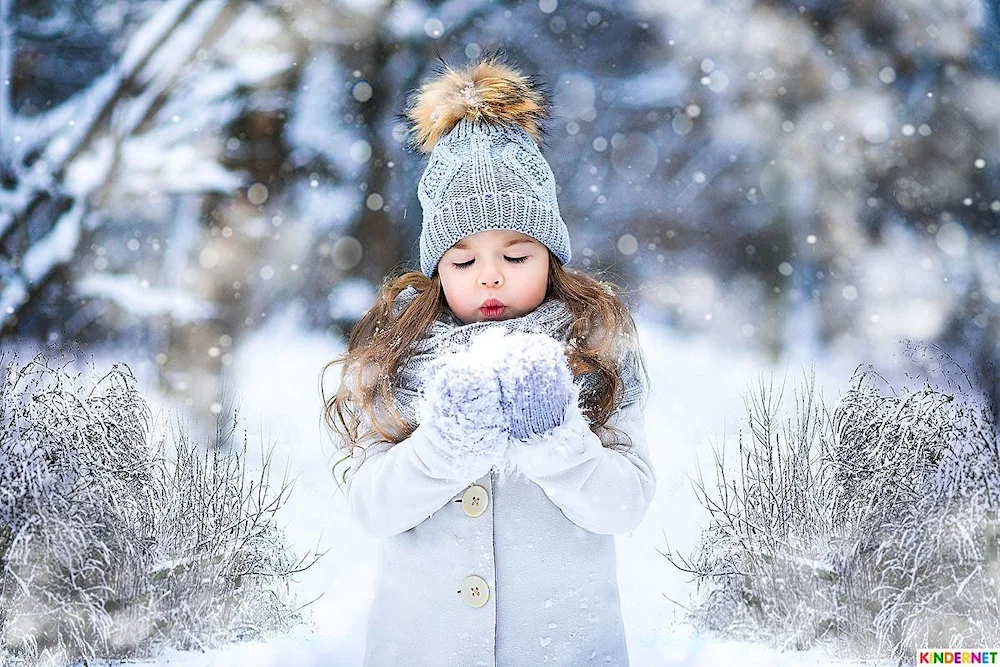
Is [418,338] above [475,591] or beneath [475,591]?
above

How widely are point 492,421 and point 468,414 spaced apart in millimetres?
Result: 25

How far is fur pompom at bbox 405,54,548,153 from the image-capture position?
45.8 inches

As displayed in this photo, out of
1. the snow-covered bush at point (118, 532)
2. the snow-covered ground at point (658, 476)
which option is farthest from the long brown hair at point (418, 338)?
the snow-covered bush at point (118, 532)

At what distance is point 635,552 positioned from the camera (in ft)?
6.16

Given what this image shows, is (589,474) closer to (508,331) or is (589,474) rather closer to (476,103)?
(508,331)

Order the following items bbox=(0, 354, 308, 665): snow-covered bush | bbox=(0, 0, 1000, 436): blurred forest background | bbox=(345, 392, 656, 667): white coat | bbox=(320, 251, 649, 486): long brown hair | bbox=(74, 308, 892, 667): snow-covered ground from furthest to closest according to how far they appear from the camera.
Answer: bbox=(0, 0, 1000, 436): blurred forest background, bbox=(74, 308, 892, 667): snow-covered ground, bbox=(0, 354, 308, 665): snow-covered bush, bbox=(320, 251, 649, 486): long brown hair, bbox=(345, 392, 656, 667): white coat

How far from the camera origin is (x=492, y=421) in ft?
2.76

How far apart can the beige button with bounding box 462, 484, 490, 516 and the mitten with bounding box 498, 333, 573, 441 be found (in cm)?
17

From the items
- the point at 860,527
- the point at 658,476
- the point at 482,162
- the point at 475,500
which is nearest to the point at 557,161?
the point at 658,476

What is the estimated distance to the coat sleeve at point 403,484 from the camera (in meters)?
0.89

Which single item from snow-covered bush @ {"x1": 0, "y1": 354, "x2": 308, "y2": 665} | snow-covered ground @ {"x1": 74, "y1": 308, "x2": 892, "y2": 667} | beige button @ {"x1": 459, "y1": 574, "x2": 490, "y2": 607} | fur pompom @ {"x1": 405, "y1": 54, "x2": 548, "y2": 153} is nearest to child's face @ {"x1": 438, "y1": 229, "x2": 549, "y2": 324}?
fur pompom @ {"x1": 405, "y1": 54, "x2": 548, "y2": 153}

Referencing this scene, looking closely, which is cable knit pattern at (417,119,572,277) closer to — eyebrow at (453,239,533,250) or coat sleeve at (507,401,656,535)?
eyebrow at (453,239,533,250)

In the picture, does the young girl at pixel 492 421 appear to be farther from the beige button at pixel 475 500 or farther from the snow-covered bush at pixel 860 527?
the snow-covered bush at pixel 860 527

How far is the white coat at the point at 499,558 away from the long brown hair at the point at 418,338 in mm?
40
